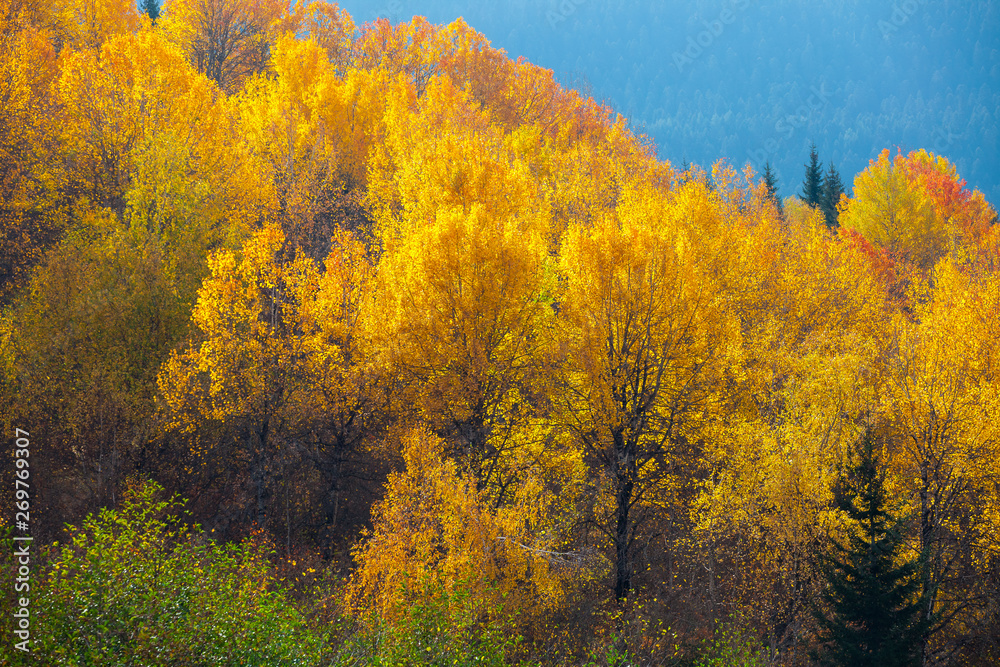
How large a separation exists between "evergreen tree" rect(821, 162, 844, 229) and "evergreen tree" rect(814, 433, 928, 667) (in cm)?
5676

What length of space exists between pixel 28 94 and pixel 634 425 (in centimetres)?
2696

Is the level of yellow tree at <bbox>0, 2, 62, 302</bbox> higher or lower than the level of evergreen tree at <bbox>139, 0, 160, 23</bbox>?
lower

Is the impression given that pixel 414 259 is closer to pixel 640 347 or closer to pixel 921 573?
pixel 640 347

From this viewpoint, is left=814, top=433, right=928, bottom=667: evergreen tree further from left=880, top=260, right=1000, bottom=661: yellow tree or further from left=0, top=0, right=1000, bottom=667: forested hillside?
left=880, top=260, right=1000, bottom=661: yellow tree

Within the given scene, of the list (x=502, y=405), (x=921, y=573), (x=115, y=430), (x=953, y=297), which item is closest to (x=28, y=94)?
(x=115, y=430)

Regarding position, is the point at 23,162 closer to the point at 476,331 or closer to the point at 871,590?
the point at 476,331

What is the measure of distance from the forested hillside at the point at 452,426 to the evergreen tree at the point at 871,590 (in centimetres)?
9

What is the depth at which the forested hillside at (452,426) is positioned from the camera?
1788cm

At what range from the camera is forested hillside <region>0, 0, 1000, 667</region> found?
17.9 meters

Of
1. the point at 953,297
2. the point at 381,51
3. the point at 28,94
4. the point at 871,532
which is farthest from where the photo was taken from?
the point at 381,51

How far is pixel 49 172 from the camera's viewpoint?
26.9 metres

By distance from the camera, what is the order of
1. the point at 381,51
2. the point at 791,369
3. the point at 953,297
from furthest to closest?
1. the point at 381,51
2. the point at 953,297
3. the point at 791,369

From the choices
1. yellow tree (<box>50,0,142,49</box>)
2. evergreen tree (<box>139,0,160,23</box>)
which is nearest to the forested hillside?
yellow tree (<box>50,0,142,49</box>)

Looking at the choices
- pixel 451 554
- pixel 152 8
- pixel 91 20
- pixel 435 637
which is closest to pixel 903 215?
pixel 451 554
